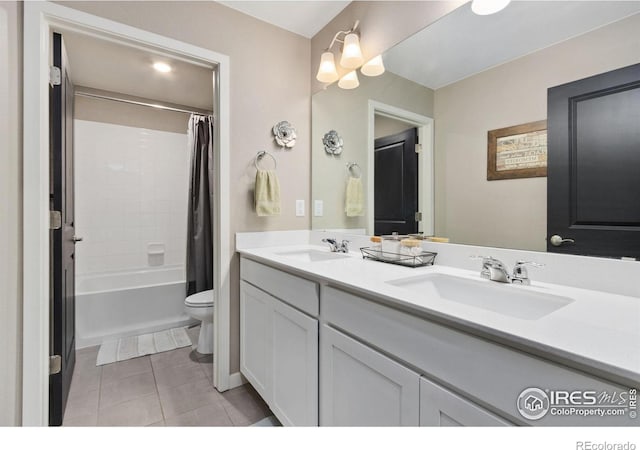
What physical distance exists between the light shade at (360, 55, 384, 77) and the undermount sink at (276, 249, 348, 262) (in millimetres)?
1042

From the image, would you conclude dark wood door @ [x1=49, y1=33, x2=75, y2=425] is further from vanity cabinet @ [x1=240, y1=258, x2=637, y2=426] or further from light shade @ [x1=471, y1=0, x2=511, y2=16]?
light shade @ [x1=471, y1=0, x2=511, y2=16]

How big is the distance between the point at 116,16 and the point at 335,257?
1.64 m

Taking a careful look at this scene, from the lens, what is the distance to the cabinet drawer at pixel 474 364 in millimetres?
508

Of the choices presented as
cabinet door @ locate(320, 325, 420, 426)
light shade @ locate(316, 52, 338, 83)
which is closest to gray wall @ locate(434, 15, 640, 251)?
A: cabinet door @ locate(320, 325, 420, 426)

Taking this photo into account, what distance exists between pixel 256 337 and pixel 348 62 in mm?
1633

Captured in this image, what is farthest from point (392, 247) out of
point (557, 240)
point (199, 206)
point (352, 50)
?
point (199, 206)

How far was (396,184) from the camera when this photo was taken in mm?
1573

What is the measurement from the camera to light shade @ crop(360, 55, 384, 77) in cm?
160

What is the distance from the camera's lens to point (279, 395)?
4.39 feet

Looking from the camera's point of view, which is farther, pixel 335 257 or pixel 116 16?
pixel 335 257

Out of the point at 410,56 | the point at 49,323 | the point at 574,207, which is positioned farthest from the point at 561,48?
the point at 49,323

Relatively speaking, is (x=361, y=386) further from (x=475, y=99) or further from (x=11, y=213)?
(x=11, y=213)

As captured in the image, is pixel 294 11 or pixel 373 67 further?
pixel 294 11

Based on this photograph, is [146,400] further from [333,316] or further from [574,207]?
[574,207]
